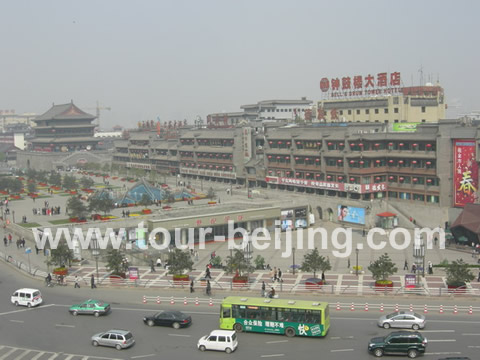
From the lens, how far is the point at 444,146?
6988cm

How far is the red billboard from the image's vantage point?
6719cm

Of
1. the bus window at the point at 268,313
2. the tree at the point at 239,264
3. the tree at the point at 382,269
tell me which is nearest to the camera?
the bus window at the point at 268,313

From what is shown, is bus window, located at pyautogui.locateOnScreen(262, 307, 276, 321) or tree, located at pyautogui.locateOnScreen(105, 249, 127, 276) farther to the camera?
tree, located at pyautogui.locateOnScreen(105, 249, 127, 276)

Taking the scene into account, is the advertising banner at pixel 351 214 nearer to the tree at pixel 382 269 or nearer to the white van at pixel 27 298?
the tree at pixel 382 269

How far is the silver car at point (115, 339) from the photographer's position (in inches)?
1250

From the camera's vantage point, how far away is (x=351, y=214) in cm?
7538

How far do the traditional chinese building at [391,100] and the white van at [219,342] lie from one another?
Result: 80.9 meters

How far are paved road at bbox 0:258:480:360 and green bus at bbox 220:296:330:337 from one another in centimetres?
57

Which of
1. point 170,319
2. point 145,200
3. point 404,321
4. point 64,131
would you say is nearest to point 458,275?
point 404,321

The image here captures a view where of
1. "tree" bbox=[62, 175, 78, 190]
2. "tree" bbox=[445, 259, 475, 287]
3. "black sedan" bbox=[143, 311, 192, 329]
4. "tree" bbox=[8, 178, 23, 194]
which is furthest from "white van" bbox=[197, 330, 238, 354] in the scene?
"tree" bbox=[62, 175, 78, 190]

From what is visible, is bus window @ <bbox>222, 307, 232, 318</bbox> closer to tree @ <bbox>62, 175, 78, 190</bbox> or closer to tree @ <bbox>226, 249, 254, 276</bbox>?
tree @ <bbox>226, 249, 254, 276</bbox>

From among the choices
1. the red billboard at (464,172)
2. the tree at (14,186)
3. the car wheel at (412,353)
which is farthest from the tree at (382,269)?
the tree at (14,186)

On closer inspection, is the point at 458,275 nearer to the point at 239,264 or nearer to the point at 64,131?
the point at 239,264

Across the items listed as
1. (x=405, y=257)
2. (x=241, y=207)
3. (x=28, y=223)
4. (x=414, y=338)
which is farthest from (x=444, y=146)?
(x=28, y=223)
